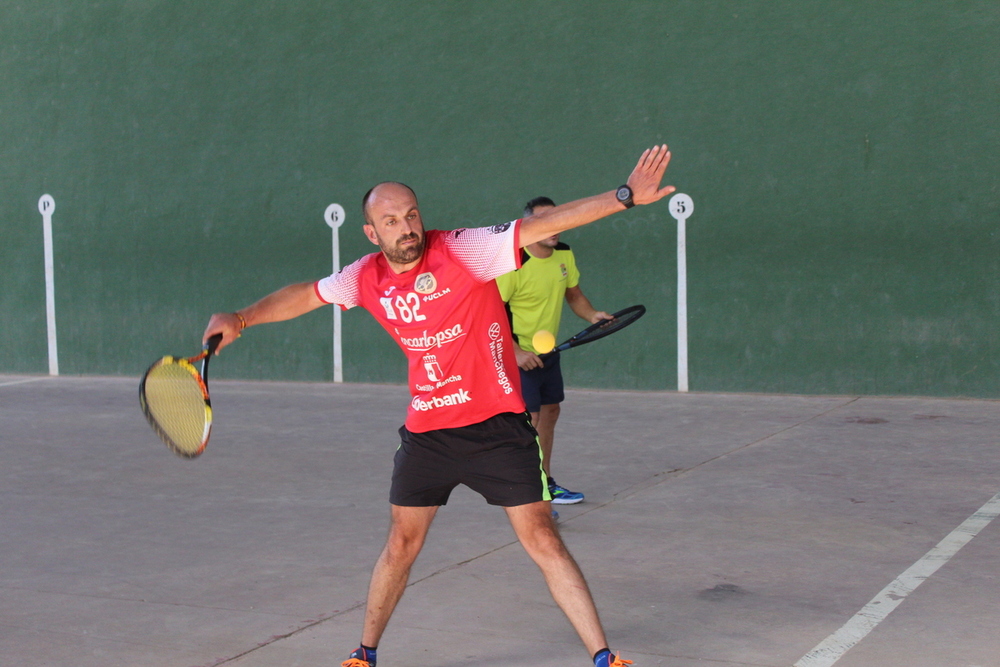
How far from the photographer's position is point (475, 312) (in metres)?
3.51

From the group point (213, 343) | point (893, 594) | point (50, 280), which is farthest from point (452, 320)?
point (50, 280)

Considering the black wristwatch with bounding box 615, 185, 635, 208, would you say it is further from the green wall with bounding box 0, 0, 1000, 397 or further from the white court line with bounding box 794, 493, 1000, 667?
the green wall with bounding box 0, 0, 1000, 397

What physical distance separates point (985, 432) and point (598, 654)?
5.38 metres

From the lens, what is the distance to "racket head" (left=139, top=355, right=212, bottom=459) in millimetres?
3686

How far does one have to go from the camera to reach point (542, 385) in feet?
19.3

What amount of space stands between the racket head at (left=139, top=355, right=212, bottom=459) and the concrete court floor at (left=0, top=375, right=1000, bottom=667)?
2.34 ft

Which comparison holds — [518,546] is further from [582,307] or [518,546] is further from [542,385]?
[582,307]

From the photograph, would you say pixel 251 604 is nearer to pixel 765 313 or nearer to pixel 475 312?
pixel 475 312

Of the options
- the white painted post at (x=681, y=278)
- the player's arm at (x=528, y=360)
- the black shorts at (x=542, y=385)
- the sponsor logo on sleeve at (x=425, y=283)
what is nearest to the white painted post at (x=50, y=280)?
the white painted post at (x=681, y=278)

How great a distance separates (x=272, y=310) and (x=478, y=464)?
0.83 meters

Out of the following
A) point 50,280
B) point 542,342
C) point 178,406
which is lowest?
point 178,406

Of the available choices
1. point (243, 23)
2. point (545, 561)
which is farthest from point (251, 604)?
point (243, 23)

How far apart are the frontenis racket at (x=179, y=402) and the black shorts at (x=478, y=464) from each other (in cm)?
65

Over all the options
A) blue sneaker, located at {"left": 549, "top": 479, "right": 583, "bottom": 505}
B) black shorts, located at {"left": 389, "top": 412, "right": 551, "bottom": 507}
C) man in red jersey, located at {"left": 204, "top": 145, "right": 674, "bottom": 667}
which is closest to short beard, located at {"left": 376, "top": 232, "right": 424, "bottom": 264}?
man in red jersey, located at {"left": 204, "top": 145, "right": 674, "bottom": 667}
